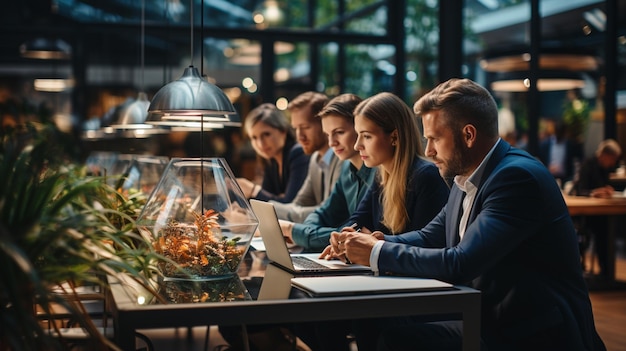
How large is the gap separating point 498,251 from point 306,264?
616 millimetres

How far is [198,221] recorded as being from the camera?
2.34 metres

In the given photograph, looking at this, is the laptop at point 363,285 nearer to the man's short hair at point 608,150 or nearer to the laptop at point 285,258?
the laptop at point 285,258

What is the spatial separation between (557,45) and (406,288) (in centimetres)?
731

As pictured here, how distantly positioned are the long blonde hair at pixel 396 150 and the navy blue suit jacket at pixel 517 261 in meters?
0.68

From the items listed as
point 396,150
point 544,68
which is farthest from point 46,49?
point 396,150

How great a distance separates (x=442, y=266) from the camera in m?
2.15

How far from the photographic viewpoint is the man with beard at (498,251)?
7.19 feet

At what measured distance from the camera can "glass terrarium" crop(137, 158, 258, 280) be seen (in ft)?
7.49

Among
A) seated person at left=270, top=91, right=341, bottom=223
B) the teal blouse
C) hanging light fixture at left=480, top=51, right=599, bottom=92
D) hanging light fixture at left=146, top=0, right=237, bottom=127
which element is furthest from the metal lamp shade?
hanging light fixture at left=480, top=51, right=599, bottom=92

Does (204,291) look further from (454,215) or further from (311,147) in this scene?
(311,147)

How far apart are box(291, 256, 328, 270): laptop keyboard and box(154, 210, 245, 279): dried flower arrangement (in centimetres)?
22

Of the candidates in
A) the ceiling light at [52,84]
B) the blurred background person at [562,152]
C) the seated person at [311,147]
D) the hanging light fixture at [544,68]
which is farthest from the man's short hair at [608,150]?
the ceiling light at [52,84]

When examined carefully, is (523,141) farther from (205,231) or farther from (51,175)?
(51,175)

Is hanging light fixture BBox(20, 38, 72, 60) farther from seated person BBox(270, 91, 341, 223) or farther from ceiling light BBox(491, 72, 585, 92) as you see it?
seated person BBox(270, 91, 341, 223)
